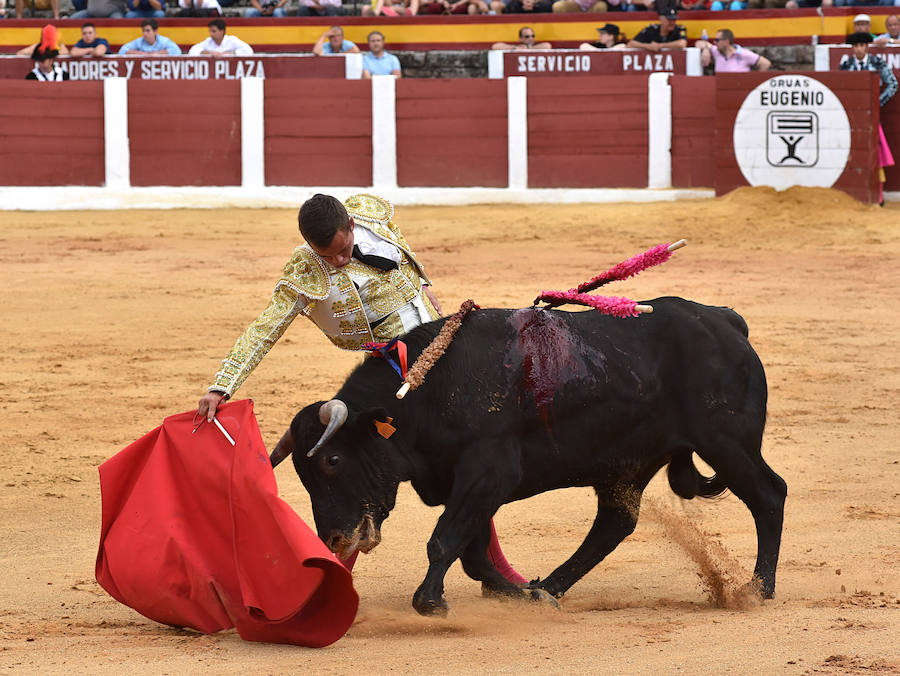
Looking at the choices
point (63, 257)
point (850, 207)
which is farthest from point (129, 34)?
point (850, 207)

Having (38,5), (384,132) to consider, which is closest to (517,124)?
(384,132)

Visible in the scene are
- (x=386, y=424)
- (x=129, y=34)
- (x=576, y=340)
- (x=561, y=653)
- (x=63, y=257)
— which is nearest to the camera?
(x=561, y=653)

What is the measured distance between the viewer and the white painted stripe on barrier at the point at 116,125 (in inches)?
500

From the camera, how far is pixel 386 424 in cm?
331

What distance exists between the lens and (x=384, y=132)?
1267 centimetres

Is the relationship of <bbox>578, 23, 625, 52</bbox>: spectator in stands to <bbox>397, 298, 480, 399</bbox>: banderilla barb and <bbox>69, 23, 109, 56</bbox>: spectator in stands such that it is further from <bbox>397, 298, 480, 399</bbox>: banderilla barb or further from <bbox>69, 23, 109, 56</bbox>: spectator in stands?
<bbox>397, 298, 480, 399</bbox>: banderilla barb

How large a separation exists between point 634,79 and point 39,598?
9614 mm

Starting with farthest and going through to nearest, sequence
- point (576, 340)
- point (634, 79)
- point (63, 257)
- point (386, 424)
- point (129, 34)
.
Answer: point (129, 34) < point (634, 79) < point (63, 257) < point (576, 340) < point (386, 424)

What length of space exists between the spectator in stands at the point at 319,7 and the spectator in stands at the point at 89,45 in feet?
6.77

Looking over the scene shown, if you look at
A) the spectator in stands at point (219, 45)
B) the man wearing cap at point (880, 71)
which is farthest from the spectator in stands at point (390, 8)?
the man wearing cap at point (880, 71)

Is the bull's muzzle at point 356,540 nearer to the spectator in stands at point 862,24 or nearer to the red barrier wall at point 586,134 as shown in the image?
the red barrier wall at point 586,134

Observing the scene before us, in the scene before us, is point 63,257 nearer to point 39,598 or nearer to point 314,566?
point 39,598

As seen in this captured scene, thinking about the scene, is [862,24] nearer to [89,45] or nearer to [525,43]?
[525,43]

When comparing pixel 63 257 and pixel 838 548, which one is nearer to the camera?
pixel 838 548
